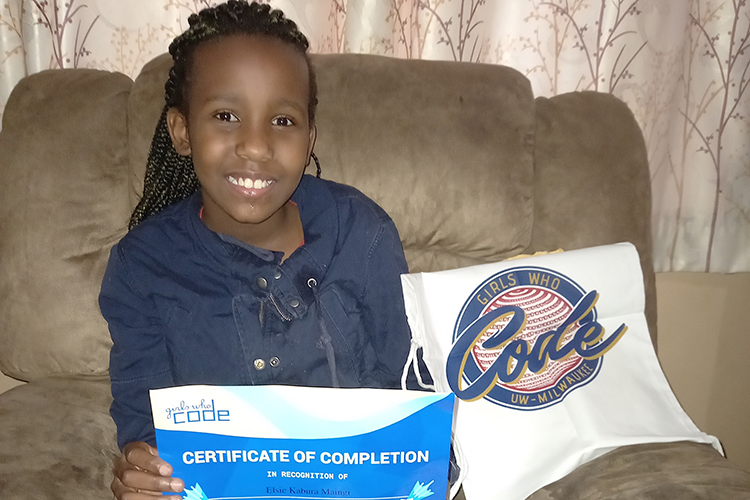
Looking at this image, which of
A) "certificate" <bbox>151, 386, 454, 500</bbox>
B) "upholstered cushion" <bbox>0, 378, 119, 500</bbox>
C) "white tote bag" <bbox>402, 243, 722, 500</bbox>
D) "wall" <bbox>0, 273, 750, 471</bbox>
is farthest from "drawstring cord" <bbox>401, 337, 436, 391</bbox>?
"wall" <bbox>0, 273, 750, 471</bbox>

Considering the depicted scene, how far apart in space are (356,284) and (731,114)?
3.24 ft

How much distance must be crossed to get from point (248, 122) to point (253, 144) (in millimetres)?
35

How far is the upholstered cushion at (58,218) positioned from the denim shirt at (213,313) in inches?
5.3

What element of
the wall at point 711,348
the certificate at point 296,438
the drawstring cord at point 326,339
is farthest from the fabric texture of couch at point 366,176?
the wall at point 711,348

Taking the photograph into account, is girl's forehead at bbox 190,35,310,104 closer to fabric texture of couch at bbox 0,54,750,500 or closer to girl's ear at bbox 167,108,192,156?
girl's ear at bbox 167,108,192,156

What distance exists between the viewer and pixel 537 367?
0.84 m

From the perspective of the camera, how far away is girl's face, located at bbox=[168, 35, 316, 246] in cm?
73

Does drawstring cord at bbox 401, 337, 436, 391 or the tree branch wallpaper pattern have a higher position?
the tree branch wallpaper pattern

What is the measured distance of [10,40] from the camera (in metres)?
1.10

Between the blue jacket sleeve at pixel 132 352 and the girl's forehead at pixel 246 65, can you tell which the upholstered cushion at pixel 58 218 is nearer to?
the blue jacket sleeve at pixel 132 352

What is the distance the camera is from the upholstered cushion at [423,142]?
0.96 meters

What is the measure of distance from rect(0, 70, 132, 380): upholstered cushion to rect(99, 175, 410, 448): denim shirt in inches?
5.3

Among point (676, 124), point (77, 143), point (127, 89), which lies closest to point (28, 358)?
point (77, 143)

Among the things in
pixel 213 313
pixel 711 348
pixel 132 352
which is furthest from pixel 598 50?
pixel 132 352
